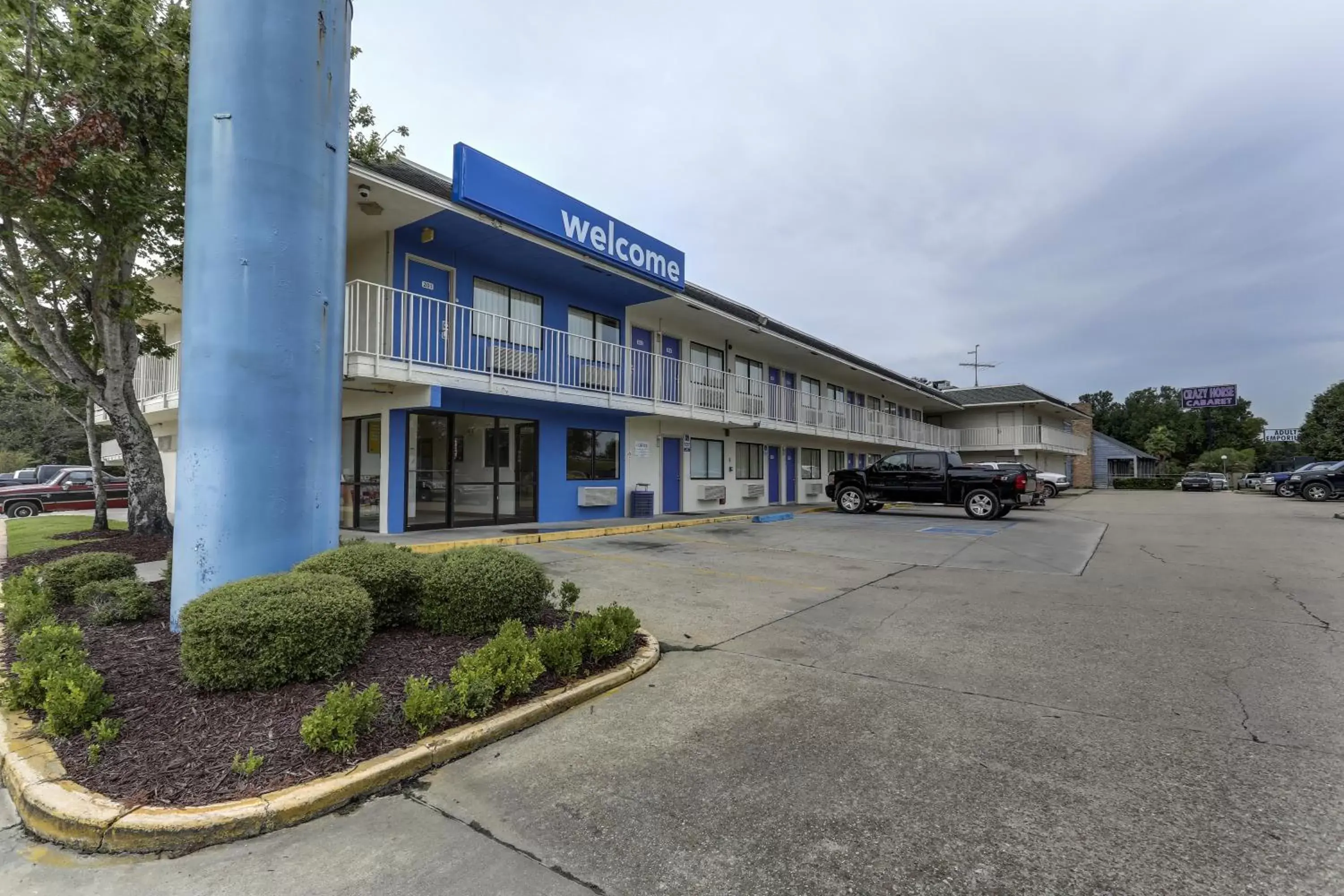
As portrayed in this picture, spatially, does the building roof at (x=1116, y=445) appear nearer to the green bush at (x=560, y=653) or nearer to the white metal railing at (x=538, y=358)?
the white metal railing at (x=538, y=358)

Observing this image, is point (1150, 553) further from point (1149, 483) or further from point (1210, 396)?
point (1210, 396)

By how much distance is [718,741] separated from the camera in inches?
143

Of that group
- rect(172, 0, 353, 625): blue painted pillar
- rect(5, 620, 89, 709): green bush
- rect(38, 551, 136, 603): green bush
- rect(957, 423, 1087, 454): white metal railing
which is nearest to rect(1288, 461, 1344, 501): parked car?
rect(957, 423, 1087, 454): white metal railing

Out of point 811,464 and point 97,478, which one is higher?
point 811,464

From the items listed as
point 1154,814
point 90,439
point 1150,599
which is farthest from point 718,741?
point 90,439

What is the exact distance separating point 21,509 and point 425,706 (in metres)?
23.4

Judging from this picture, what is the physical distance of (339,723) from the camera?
3.17 metres

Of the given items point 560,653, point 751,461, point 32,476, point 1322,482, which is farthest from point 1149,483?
point 32,476

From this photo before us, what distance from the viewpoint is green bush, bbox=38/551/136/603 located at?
5891 millimetres

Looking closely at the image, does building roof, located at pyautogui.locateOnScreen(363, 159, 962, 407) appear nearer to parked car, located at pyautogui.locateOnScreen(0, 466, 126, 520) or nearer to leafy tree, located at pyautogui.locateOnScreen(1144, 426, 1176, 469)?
parked car, located at pyautogui.locateOnScreen(0, 466, 126, 520)

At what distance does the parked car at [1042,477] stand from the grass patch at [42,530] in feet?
70.5

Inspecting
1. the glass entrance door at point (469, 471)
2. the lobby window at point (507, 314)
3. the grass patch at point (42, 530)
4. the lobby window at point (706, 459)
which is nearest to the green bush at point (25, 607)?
the grass patch at point (42, 530)

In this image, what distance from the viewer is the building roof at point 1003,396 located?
127ft

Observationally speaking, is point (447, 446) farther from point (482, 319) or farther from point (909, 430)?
point (909, 430)
